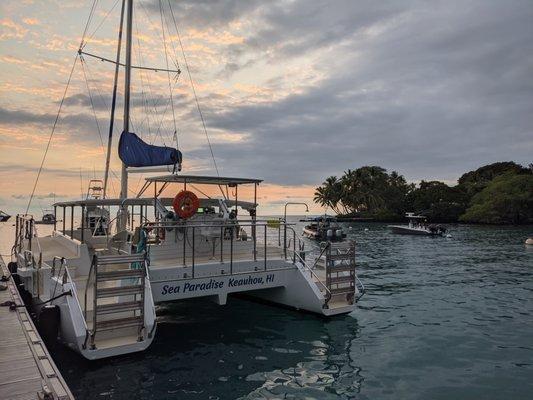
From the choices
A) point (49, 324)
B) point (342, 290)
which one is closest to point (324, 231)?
point (342, 290)

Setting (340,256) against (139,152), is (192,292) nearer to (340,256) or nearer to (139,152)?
(340,256)

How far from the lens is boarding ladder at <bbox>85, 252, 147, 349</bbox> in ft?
27.1

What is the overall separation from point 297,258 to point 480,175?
11366 centimetres

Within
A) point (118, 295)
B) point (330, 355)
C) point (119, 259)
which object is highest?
point (119, 259)

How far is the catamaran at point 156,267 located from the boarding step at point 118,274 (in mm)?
19

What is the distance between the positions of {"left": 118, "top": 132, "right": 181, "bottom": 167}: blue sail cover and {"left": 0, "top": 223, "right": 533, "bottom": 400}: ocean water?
15.8 feet

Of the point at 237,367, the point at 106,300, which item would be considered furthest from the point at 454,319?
the point at 106,300

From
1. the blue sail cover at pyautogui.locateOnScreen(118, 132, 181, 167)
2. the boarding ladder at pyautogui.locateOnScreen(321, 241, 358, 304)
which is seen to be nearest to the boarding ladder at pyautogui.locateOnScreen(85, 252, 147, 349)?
the boarding ladder at pyautogui.locateOnScreen(321, 241, 358, 304)

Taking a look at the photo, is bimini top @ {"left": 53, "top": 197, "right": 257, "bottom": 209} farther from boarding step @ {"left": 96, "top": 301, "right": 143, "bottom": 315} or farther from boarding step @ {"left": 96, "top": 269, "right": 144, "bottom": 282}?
boarding step @ {"left": 96, "top": 301, "right": 143, "bottom": 315}

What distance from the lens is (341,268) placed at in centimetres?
1229

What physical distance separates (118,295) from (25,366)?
2.11m

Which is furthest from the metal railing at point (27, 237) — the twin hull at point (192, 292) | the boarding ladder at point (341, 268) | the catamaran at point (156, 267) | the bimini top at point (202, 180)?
the boarding ladder at point (341, 268)

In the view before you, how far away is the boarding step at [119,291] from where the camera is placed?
8.27m

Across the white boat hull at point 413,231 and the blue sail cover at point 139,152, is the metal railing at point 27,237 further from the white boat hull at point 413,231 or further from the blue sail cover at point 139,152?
the white boat hull at point 413,231
